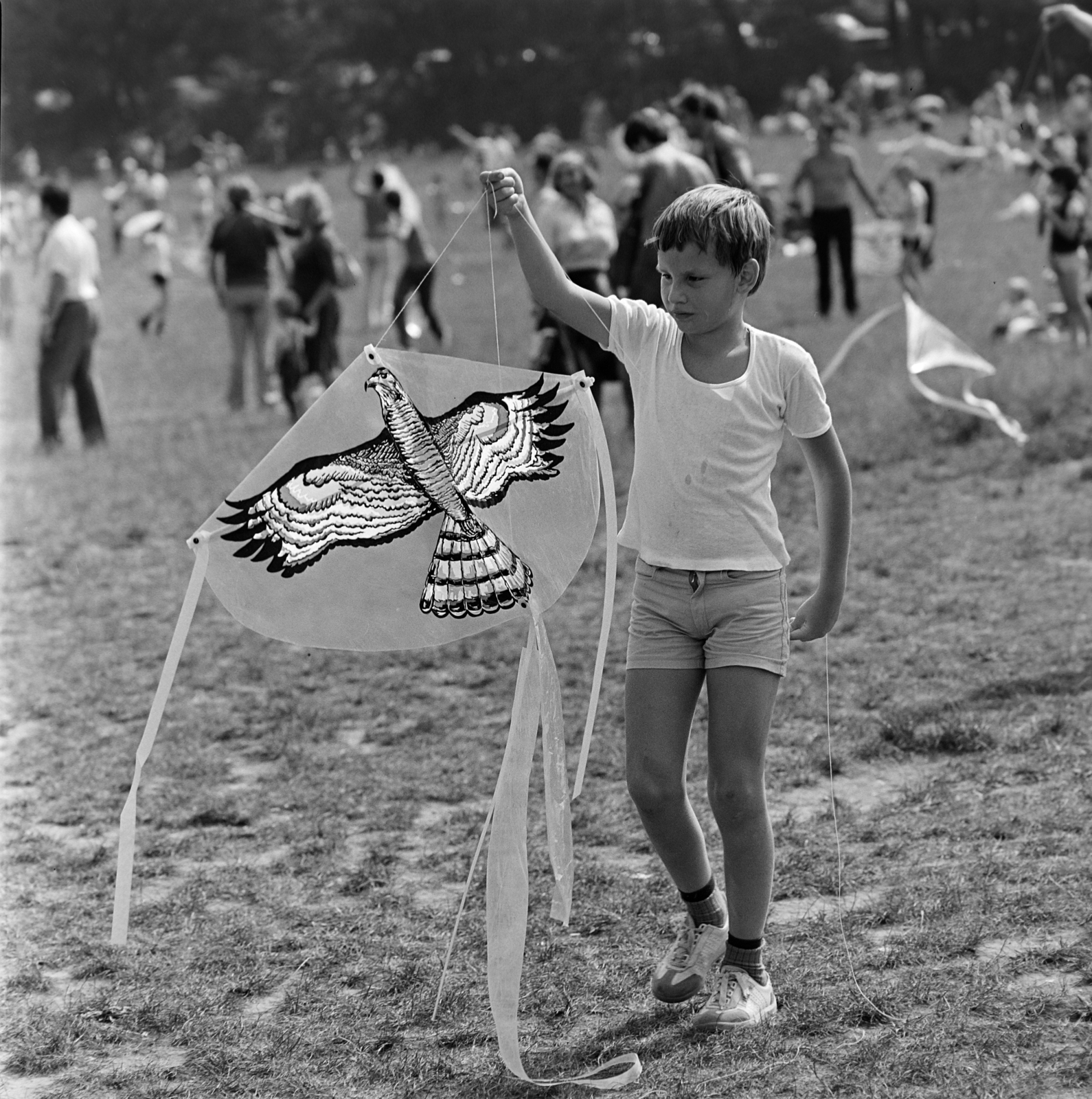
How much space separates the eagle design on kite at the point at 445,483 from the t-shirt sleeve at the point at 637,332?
8.1 inches

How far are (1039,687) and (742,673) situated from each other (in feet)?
7.89

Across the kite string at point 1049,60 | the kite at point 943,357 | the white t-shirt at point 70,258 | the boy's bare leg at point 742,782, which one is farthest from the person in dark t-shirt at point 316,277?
the boy's bare leg at point 742,782

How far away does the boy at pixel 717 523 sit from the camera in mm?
3180

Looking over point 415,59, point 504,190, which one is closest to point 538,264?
point 504,190

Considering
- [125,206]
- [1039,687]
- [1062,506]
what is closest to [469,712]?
[1039,687]

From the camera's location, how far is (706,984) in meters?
3.38

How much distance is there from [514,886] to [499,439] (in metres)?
0.91

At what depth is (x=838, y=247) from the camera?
14258 mm

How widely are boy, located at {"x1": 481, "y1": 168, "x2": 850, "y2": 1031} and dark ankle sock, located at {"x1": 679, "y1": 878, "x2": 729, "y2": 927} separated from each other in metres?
0.12

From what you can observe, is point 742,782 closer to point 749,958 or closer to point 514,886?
point 749,958

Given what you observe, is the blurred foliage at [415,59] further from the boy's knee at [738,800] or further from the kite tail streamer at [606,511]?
the boy's knee at [738,800]

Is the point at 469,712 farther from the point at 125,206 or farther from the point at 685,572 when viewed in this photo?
the point at 125,206

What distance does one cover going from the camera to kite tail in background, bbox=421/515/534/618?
3.39 meters

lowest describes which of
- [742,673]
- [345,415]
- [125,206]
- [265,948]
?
[265,948]
